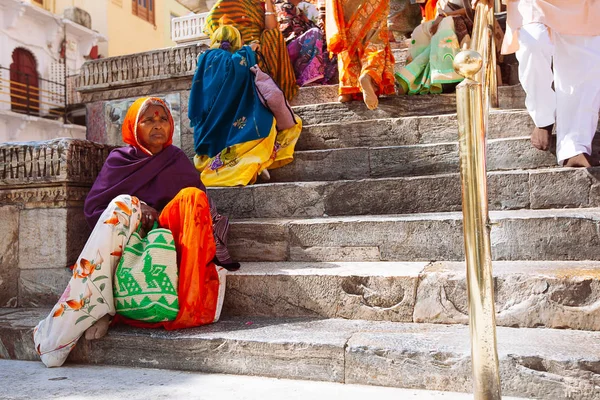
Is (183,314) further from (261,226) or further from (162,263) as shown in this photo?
(261,226)

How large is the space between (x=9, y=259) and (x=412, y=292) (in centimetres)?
241

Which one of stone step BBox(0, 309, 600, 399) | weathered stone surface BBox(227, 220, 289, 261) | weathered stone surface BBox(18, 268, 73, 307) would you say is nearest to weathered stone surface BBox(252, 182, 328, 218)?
weathered stone surface BBox(227, 220, 289, 261)

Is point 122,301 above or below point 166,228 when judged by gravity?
below

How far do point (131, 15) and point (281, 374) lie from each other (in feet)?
66.3

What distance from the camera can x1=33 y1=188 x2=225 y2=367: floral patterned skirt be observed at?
101 inches

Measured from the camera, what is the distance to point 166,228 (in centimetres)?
279

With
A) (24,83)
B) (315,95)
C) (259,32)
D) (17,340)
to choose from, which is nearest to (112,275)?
(17,340)

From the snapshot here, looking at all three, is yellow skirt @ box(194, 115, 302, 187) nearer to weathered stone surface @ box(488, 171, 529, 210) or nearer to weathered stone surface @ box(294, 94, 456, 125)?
weathered stone surface @ box(294, 94, 456, 125)

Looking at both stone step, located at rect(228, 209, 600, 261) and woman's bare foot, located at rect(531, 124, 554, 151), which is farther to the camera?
woman's bare foot, located at rect(531, 124, 554, 151)

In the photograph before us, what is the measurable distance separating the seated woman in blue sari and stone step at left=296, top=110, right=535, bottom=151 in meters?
0.21

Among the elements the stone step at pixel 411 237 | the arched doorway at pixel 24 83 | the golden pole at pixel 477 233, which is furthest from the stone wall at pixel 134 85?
the arched doorway at pixel 24 83

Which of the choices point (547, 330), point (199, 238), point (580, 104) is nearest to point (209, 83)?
point (199, 238)

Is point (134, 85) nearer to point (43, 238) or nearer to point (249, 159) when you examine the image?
point (249, 159)

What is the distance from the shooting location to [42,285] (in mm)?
3225
